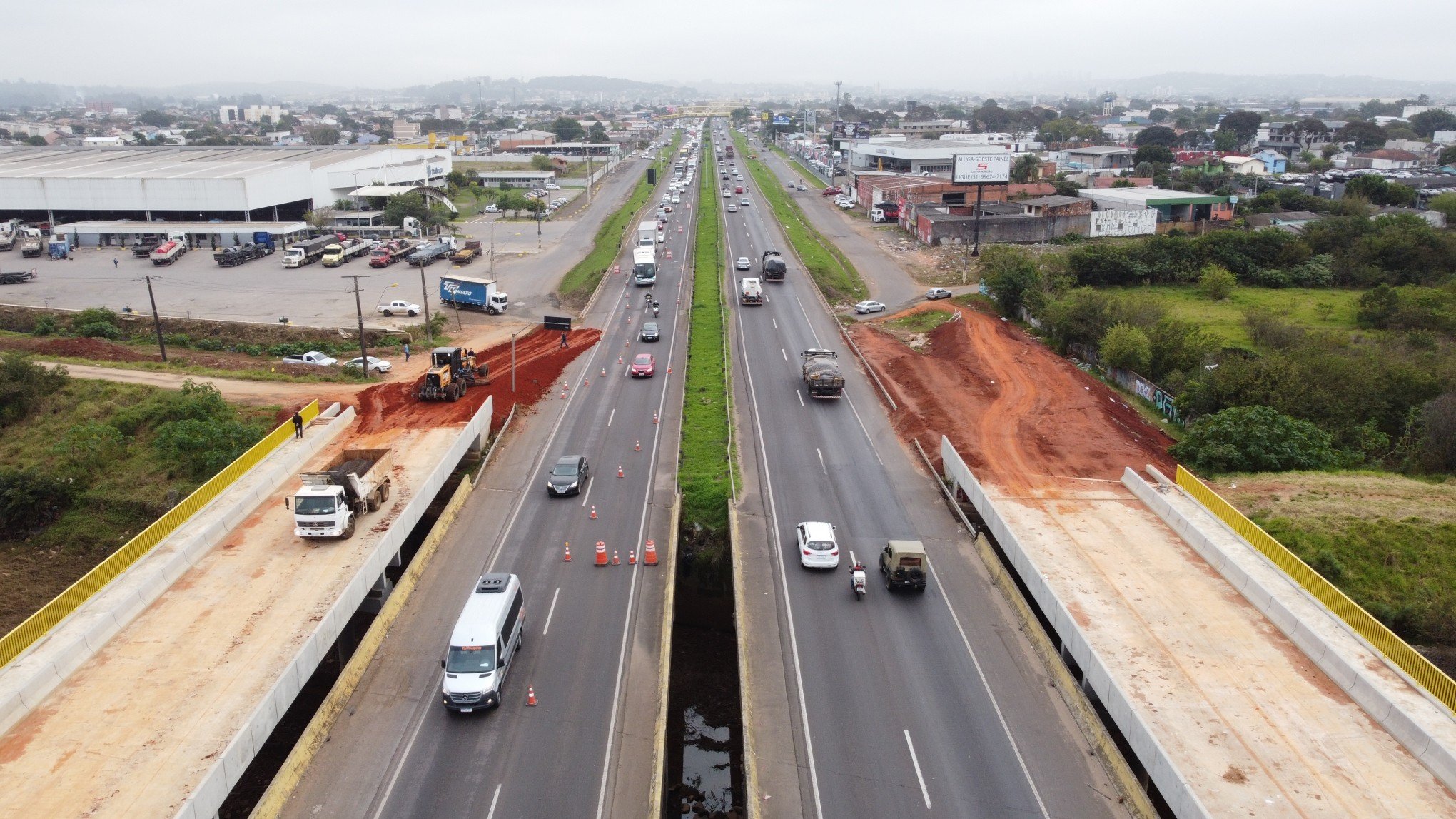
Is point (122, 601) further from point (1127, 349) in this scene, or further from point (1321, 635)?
point (1127, 349)

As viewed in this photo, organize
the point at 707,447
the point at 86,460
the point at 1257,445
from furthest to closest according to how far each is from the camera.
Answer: the point at 86,460
the point at 707,447
the point at 1257,445

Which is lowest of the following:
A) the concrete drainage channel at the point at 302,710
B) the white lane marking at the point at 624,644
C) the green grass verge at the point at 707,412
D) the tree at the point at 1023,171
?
the concrete drainage channel at the point at 302,710

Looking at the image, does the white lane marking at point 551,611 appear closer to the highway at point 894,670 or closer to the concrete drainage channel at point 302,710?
the concrete drainage channel at point 302,710

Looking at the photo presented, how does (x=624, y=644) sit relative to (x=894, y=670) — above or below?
above

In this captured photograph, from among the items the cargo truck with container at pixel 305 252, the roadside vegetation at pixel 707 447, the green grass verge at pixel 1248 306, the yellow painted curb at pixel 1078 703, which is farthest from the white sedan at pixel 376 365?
the green grass verge at pixel 1248 306

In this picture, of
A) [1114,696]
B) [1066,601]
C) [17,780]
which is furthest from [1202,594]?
[17,780]

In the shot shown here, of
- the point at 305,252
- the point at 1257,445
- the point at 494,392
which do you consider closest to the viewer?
the point at 1257,445

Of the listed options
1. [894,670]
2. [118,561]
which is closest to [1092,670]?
[894,670]
